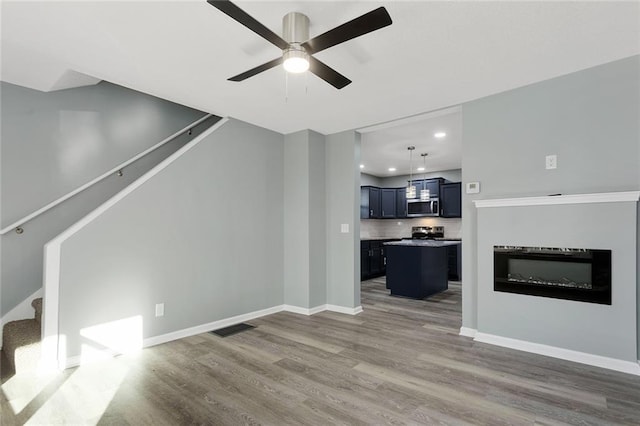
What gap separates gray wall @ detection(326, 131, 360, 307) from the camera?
181 inches

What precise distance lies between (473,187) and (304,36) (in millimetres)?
2513

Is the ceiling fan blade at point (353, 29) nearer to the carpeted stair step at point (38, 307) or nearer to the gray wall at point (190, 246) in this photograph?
the gray wall at point (190, 246)

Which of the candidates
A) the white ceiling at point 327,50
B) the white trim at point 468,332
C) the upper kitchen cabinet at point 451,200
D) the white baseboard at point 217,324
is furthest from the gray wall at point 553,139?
the upper kitchen cabinet at point 451,200

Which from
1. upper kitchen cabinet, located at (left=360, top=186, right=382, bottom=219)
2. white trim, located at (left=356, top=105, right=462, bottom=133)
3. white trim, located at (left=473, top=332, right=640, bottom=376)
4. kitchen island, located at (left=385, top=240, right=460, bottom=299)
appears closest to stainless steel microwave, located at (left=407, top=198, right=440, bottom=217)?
upper kitchen cabinet, located at (left=360, top=186, right=382, bottom=219)

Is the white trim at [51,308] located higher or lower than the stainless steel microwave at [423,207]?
lower

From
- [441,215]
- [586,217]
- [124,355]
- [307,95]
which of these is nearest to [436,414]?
[586,217]

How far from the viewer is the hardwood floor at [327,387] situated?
203 cm

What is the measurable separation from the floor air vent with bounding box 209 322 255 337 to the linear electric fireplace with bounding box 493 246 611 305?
2870 mm

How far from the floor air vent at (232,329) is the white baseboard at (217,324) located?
0.09m

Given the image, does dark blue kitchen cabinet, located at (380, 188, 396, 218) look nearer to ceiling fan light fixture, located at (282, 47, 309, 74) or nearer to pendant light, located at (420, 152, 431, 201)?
pendant light, located at (420, 152, 431, 201)

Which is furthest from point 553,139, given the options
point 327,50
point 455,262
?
point 455,262

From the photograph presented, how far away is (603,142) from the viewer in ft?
9.37

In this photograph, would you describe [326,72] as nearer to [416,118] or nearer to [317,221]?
[416,118]

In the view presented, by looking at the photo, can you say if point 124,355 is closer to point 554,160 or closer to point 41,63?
point 41,63
